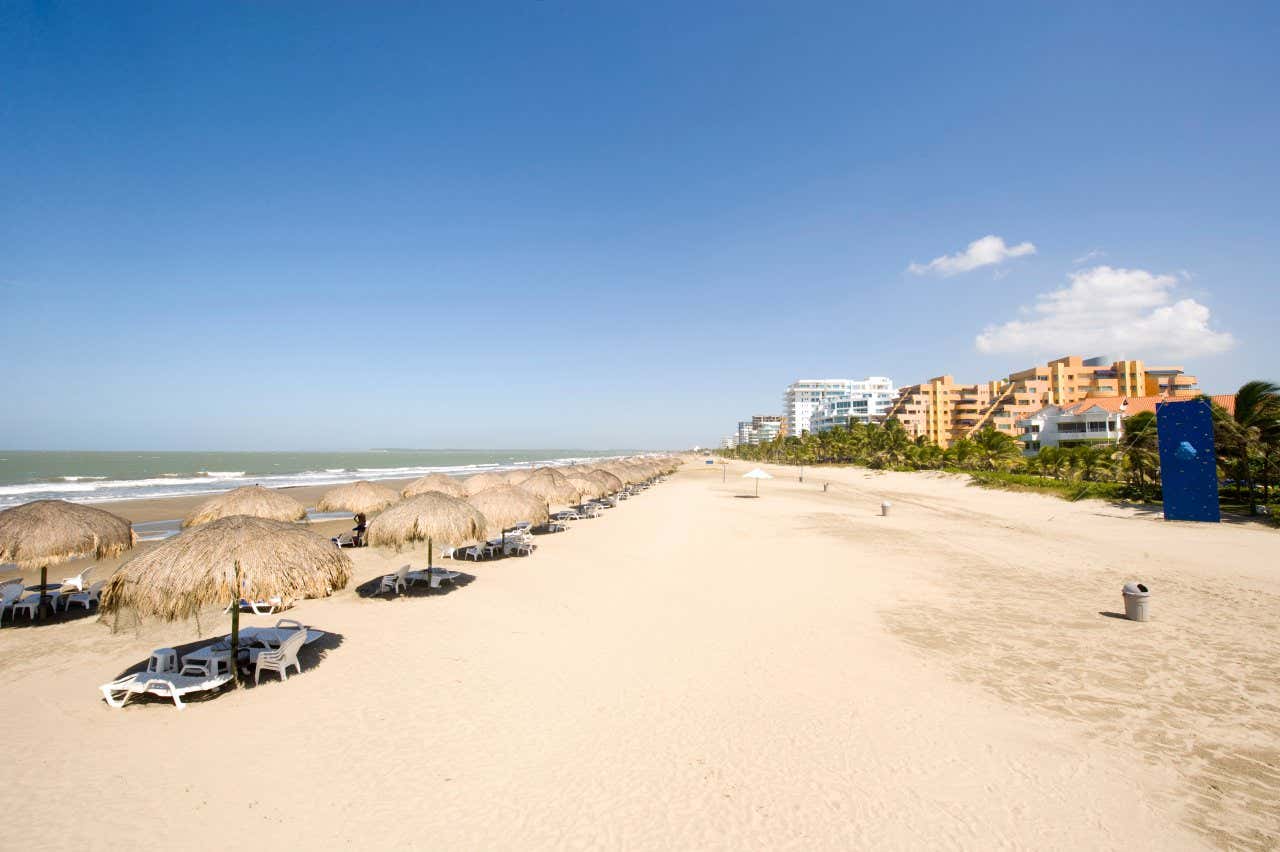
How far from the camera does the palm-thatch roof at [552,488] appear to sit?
64.8ft

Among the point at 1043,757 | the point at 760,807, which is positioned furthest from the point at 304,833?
the point at 1043,757

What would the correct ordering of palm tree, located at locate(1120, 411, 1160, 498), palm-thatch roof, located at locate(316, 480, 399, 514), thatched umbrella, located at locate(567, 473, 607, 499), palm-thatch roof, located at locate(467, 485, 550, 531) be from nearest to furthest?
palm-thatch roof, located at locate(467, 485, 550, 531) → palm-thatch roof, located at locate(316, 480, 399, 514) → palm tree, located at locate(1120, 411, 1160, 498) → thatched umbrella, located at locate(567, 473, 607, 499)

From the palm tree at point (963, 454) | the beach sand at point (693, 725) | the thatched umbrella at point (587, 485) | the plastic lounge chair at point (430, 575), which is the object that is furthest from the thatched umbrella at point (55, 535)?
the palm tree at point (963, 454)

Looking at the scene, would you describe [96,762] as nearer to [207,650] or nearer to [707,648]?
[207,650]

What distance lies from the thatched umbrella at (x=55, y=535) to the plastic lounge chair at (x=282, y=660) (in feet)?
15.6

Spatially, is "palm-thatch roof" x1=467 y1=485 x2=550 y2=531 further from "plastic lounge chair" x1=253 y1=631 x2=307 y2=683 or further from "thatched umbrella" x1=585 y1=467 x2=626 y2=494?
"thatched umbrella" x1=585 y1=467 x2=626 y2=494

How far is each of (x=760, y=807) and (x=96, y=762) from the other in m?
6.27

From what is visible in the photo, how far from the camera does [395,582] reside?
1105 cm

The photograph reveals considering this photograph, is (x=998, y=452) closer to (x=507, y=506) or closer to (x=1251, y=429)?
(x=1251, y=429)

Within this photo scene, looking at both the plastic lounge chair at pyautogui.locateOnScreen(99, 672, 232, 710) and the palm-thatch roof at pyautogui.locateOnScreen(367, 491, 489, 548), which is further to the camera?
the palm-thatch roof at pyautogui.locateOnScreen(367, 491, 489, 548)

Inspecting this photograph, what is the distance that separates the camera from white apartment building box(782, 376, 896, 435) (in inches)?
4480

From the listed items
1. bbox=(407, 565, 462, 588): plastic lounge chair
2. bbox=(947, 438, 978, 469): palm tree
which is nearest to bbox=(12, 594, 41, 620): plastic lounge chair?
bbox=(407, 565, 462, 588): plastic lounge chair

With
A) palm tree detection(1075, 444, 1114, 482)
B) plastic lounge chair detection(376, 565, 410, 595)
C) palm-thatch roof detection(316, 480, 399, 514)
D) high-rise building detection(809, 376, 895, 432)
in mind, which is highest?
high-rise building detection(809, 376, 895, 432)

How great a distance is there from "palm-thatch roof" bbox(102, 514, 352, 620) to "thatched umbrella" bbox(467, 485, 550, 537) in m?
6.32
